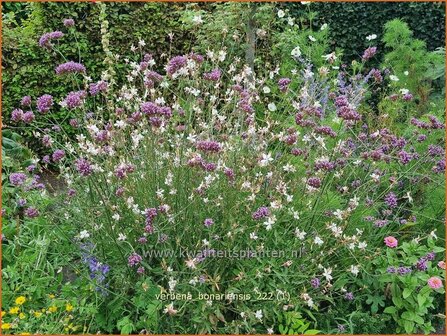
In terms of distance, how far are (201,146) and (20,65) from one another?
4152 millimetres

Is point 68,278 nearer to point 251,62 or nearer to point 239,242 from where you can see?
point 239,242

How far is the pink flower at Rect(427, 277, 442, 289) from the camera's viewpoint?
3016mm

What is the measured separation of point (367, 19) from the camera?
780 centimetres

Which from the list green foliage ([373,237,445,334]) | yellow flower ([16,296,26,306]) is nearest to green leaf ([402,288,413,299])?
green foliage ([373,237,445,334])

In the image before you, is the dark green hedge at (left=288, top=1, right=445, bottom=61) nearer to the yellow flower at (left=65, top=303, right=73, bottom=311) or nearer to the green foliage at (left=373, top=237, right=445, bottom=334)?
the green foliage at (left=373, top=237, right=445, bottom=334)

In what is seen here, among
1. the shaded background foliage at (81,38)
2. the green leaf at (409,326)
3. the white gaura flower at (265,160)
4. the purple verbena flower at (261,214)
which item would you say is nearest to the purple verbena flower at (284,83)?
the white gaura flower at (265,160)

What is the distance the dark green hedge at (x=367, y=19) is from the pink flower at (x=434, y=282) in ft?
17.0

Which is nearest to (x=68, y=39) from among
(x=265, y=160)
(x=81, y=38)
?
(x=81, y=38)

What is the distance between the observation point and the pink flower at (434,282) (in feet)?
9.89

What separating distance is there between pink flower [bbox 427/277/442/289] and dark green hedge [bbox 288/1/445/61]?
5196 millimetres

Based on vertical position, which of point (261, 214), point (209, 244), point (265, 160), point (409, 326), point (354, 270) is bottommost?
point (409, 326)

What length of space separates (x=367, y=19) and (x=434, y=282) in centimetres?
560

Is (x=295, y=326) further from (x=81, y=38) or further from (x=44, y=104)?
(x=81, y=38)

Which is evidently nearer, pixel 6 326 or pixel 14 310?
pixel 6 326
